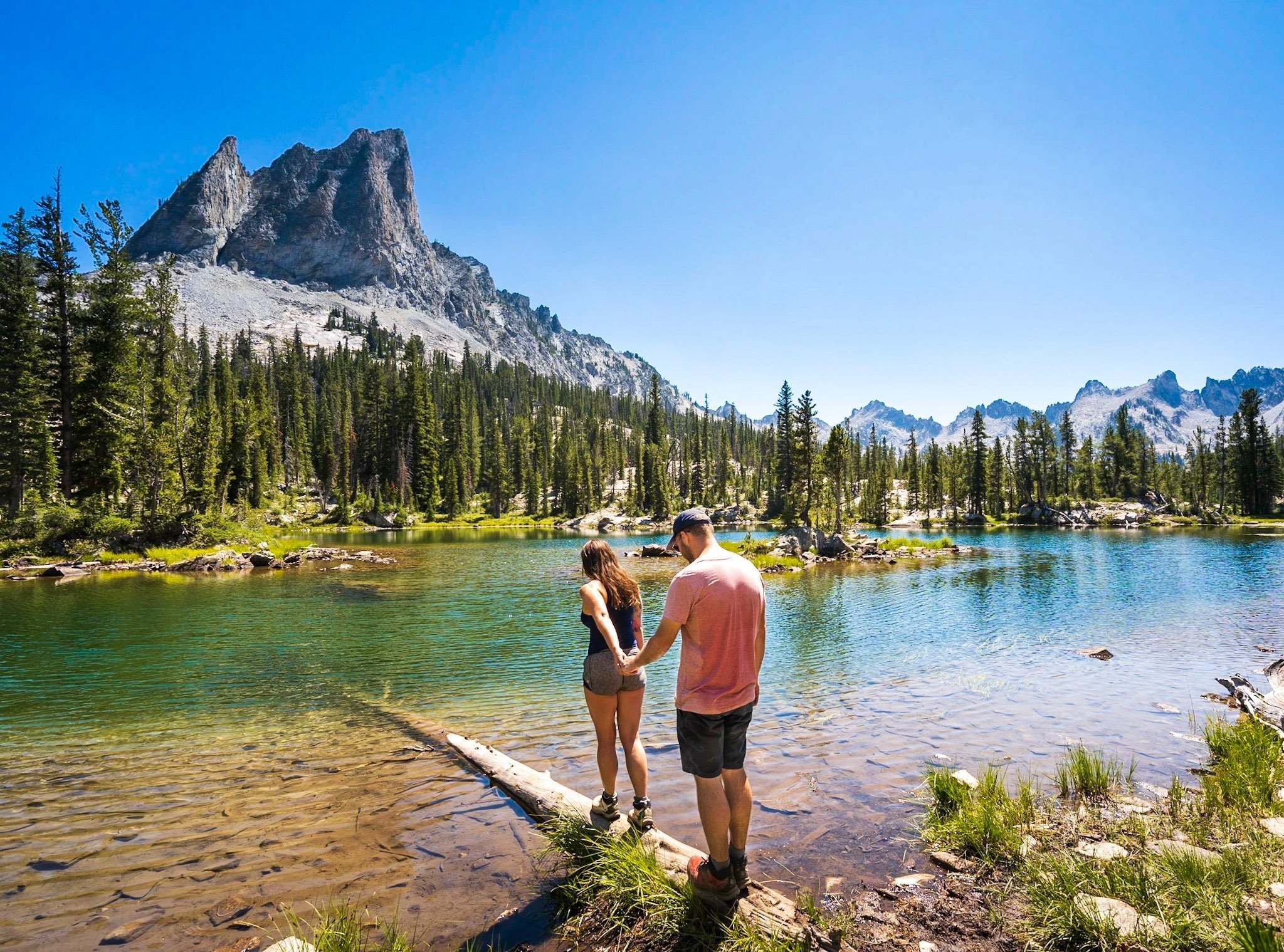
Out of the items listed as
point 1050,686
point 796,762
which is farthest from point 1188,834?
point 1050,686

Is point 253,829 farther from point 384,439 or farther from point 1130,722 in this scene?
point 384,439

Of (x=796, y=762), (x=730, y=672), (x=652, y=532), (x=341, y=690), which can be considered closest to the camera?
(x=730, y=672)

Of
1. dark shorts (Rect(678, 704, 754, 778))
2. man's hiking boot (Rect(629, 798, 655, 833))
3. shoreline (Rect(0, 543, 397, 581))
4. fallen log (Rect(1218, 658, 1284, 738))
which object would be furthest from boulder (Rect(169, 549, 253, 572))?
fallen log (Rect(1218, 658, 1284, 738))

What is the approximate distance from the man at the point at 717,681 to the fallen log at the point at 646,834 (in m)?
0.23

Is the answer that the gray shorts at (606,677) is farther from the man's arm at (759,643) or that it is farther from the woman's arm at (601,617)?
the man's arm at (759,643)

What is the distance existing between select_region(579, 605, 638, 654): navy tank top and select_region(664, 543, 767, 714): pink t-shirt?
1.58 meters

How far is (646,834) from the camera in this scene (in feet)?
19.3

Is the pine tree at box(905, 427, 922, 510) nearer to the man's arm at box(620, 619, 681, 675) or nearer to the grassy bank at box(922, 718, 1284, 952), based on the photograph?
the grassy bank at box(922, 718, 1284, 952)

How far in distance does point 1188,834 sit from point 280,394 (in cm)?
13983

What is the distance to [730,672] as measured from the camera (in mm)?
5117

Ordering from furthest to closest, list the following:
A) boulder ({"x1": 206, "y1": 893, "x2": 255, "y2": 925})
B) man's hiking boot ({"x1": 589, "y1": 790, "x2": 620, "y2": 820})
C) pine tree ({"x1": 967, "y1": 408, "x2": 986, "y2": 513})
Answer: pine tree ({"x1": 967, "y1": 408, "x2": 986, "y2": 513}) < man's hiking boot ({"x1": 589, "y1": 790, "x2": 620, "y2": 820}) < boulder ({"x1": 206, "y1": 893, "x2": 255, "y2": 925})

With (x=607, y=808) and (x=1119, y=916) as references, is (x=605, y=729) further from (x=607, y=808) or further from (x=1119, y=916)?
(x=1119, y=916)

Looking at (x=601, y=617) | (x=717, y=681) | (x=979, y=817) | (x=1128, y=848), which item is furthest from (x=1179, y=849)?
(x=601, y=617)

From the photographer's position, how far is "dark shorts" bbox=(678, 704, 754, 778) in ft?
16.7
